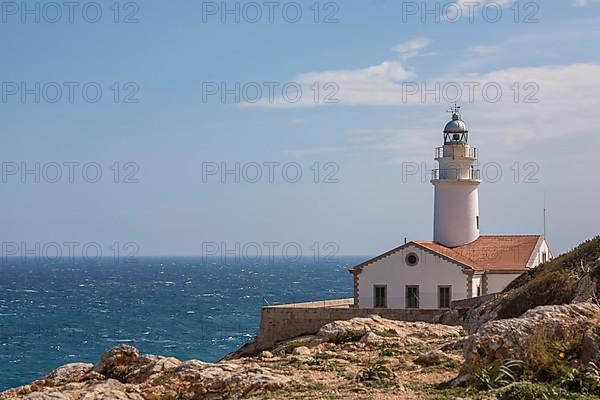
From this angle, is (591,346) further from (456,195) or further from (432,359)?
(456,195)

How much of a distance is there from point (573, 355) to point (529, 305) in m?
9.59

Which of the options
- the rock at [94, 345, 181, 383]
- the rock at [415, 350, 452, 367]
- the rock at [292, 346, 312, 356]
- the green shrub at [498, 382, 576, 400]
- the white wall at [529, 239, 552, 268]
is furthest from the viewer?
the white wall at [529, 239, 552, 268]

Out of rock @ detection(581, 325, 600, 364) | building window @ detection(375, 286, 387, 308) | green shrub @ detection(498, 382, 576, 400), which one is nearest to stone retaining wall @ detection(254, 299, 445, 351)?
building window @ detection(375, 286, 387, 308)

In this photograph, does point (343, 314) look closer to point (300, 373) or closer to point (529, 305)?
point (529, 305)

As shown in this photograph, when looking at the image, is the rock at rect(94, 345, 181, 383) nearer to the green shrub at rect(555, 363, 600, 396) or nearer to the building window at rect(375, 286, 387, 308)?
the green shrub at rect(555, 363, 600, 396)

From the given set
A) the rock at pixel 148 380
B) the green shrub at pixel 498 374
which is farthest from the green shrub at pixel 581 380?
the rock at pixel 148 380

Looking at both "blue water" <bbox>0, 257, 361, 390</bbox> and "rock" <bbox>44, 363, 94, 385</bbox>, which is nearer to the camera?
"rock" <bbox>44, 363, 94, 385</bbox>

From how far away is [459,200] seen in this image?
127 feet

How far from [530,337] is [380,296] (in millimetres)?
23178

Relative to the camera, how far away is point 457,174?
38656 mm

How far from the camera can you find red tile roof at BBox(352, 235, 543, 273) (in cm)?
3538

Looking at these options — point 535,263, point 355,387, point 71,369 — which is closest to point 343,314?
point 535,263

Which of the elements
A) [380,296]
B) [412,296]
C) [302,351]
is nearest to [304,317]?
[380,296]

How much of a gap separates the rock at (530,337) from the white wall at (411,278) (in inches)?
853
